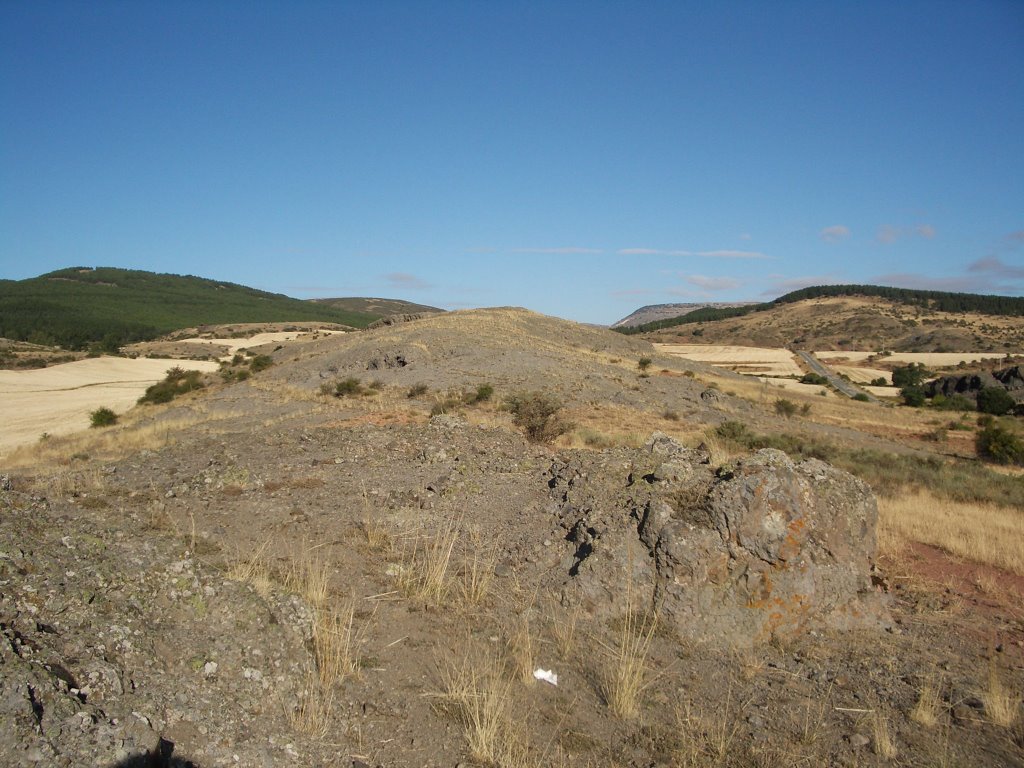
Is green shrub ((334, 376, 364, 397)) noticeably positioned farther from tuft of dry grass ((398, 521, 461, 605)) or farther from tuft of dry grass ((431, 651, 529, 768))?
tuft of dry grass ((431, 651, 529, 768))

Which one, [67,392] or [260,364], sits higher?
[260,364]

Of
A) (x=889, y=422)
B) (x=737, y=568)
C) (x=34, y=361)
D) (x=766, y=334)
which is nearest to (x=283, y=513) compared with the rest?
(x=737, y=568)

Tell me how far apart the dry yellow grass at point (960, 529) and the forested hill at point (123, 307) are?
80236mm

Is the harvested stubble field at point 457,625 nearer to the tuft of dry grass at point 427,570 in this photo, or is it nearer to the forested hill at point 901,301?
the tuft of dry grass at point 427,570

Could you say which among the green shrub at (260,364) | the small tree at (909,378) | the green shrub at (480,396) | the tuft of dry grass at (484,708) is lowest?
the small tree at (909,378)

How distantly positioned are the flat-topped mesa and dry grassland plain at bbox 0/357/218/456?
23638mm

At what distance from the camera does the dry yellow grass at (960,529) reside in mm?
8625

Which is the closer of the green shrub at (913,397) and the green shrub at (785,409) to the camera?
the green shrub at (785,409)

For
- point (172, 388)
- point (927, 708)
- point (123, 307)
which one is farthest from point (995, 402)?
point (123, 307)

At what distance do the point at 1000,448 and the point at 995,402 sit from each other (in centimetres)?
2168

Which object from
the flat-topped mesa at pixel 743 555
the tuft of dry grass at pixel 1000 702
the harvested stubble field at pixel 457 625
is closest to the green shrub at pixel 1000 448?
the harvested stubble field at pixel 457 625

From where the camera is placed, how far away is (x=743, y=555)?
19.4ft

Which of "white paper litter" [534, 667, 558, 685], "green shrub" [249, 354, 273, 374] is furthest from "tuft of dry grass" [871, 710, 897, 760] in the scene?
"green shrub" [249, 354, 273, 374]

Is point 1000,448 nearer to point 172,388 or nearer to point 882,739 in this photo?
point 882,739
